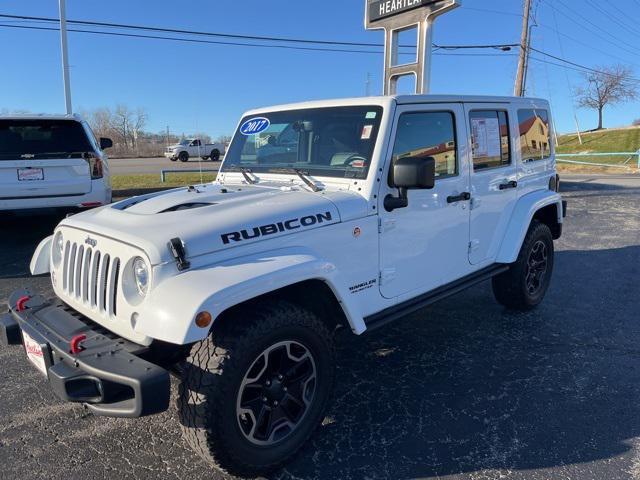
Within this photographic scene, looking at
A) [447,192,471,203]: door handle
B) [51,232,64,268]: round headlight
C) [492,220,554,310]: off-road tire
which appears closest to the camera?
[51,232,64,268]: round headlight

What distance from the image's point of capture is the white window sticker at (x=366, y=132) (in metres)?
3.12

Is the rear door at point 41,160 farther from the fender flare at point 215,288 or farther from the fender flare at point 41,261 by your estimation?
the fender flare at point 215,288

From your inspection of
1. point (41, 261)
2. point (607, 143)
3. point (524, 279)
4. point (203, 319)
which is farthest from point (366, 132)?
point (607, 143)

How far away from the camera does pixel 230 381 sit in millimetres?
2227

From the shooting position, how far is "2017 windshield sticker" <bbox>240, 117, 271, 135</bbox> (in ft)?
12.5

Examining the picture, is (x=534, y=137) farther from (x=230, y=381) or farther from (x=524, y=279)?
(x=230, y=381)

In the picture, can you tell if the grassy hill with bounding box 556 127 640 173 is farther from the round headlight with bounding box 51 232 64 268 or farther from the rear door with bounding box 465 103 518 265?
the round headlight with bounding box 51 232 64 268

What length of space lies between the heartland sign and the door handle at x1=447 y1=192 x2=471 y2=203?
18.5ft

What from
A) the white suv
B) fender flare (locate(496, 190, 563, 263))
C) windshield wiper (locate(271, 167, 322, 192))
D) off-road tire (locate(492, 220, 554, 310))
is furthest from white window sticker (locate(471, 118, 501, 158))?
the white suv

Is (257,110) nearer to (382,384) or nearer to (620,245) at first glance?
(382,384)

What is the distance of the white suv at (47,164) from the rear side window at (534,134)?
5492 millimetres

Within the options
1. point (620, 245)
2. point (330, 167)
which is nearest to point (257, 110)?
point (330, 167)

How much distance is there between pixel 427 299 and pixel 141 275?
1989mm

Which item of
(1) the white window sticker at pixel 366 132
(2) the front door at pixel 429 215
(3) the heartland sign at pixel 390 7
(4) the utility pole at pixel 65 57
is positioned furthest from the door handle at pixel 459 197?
(4) the utility pole at pixel 65 57
